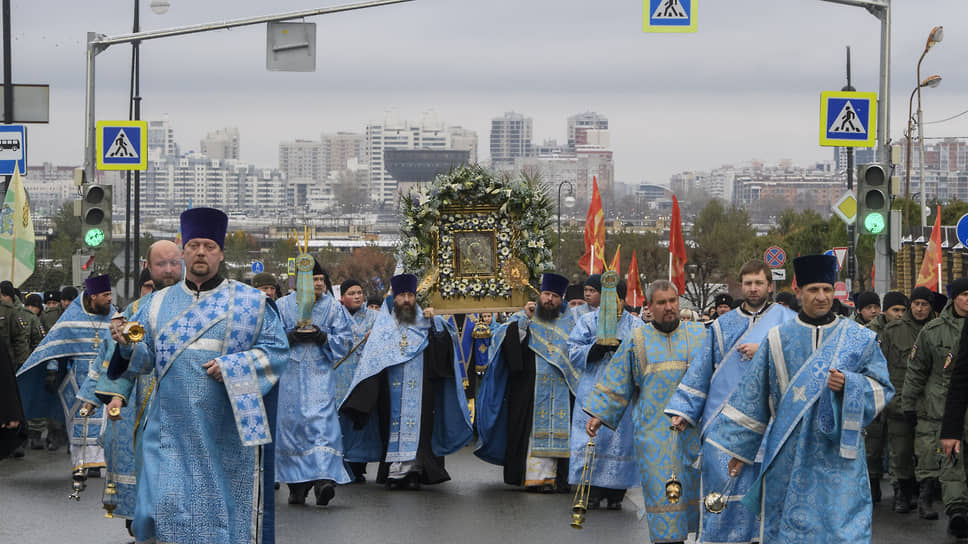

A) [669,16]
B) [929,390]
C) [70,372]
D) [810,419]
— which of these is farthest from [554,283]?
[810,419]

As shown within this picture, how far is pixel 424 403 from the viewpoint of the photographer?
48.4 ft

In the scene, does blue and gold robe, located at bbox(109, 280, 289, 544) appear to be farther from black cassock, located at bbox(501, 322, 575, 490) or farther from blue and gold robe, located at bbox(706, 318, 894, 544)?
black cassock, located at bbox(501, 322, 575, 490)

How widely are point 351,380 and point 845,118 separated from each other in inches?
252

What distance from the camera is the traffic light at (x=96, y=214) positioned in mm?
19672

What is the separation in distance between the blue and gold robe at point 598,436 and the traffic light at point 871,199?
4329mm

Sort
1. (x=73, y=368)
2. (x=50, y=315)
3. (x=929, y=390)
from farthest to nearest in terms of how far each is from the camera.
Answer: (x=50, y=315) < (x=73, y=368) < (x=929, y=390)

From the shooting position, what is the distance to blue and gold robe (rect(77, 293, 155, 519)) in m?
8.52

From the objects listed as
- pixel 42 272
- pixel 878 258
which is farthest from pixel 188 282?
pixel 42 272

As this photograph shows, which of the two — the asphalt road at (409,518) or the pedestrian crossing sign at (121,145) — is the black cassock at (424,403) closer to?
the asphalt road at (409,518)

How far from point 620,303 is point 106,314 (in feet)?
15.9

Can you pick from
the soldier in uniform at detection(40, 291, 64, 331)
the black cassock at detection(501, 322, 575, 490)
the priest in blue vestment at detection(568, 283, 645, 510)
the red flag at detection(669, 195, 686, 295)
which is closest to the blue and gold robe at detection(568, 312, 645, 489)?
the priest in blue vestment at detection(568, 283, 645, 510)

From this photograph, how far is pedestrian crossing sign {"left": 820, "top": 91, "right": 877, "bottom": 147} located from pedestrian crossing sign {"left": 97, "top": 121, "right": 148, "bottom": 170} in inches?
337

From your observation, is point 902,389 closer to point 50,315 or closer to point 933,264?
point 933,264

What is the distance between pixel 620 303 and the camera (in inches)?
527
